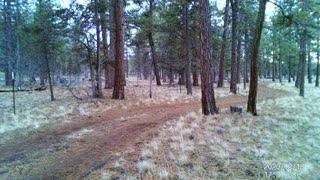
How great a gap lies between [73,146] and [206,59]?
17.8ft

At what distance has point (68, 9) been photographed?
12.1 metres

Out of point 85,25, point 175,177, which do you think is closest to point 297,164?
point 175,177

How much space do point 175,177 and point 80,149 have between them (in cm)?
245

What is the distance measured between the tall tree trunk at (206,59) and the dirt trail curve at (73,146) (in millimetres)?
1542

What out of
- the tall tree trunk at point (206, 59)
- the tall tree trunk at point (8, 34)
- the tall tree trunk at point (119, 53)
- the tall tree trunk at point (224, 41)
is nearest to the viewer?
the tall tree trunk at point (206, 59)

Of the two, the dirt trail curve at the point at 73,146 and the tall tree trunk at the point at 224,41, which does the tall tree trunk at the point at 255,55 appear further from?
the tall tree trunk at the point at 224,41

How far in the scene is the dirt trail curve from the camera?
4129 mm

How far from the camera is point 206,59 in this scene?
8.44 metres

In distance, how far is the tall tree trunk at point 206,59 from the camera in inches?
324

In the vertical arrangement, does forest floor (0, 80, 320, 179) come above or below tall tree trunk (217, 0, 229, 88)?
below
